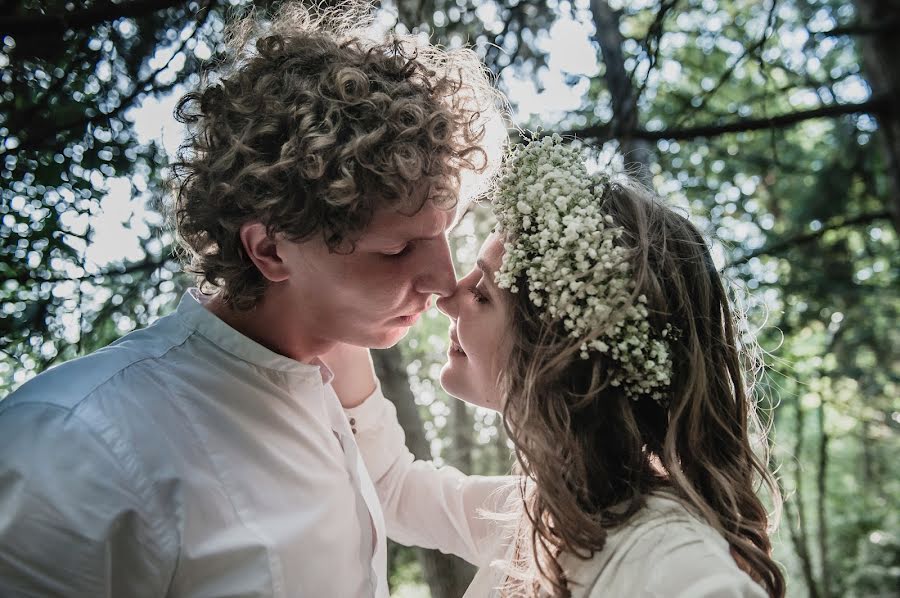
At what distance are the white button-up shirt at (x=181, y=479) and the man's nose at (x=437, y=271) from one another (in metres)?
0.47

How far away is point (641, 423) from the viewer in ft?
7.00

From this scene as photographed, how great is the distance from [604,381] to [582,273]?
341 mm

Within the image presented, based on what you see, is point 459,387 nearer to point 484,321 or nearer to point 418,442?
point 484,321

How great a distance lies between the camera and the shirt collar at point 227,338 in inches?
81.9

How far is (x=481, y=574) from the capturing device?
2.40 metres

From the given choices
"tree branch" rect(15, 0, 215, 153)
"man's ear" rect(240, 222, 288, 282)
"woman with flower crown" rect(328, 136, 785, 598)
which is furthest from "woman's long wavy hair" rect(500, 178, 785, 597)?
"tree branch" rect(15, 0, 215, 153)

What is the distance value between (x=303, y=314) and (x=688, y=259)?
1.22 metres

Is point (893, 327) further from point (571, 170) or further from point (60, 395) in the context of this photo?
point (60, 395)

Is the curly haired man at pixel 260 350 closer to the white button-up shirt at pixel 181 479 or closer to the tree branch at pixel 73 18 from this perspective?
the white button-up shirt at pixel 181 479

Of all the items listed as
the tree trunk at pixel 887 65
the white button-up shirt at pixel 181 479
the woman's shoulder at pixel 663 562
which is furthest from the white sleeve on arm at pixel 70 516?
the tree trunk at pixel 887 65

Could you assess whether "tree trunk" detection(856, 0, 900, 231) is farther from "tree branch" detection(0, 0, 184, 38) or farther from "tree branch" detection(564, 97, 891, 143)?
"tree branch" detection(0, 0, 184, 38)

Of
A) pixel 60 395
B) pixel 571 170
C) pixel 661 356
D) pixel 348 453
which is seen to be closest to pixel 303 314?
pixel 348 453

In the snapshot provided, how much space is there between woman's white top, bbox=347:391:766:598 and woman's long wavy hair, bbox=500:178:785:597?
0.22 ft

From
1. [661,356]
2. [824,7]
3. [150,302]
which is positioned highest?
[824,7]
